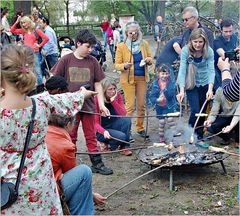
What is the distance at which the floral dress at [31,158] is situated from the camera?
2.48 meters

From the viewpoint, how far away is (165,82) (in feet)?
20.0

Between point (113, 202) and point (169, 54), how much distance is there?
10.9 feet

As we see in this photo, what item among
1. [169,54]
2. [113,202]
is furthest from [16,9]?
[113,202]

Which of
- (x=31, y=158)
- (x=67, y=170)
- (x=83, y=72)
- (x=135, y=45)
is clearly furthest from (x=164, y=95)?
(x=31, y=158)

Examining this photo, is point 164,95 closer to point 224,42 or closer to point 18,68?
point 224,42

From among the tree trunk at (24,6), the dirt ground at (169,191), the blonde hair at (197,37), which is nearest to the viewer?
the dirt ground at (169,191)

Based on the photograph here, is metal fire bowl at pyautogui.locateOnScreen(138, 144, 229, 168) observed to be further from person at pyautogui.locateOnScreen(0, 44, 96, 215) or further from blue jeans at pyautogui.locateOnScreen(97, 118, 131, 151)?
person at pyautogui.locateOnScreen(0, 44, 96, 215)

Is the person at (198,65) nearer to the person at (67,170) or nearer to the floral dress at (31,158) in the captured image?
the person at (67,170)

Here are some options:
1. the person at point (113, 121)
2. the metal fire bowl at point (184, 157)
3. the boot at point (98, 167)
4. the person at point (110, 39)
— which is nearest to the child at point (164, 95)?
the person at point (113, 121)

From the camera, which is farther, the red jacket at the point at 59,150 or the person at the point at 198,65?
the person at the point at 198,65

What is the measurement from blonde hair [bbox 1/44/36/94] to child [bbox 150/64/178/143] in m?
3.76

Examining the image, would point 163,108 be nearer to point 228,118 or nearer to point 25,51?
point 228,118

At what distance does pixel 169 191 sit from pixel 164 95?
192 cm

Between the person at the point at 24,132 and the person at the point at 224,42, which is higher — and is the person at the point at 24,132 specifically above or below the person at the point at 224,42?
below
